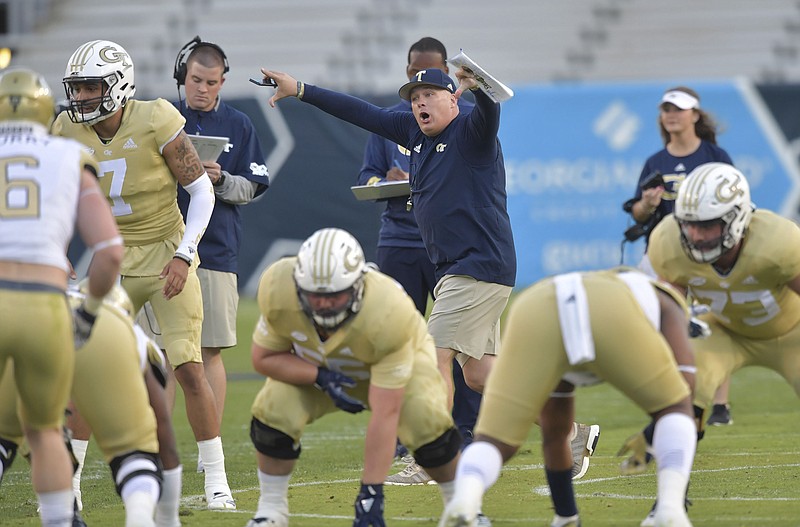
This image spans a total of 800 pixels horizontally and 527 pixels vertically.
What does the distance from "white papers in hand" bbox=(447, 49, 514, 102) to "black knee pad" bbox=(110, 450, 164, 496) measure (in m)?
2.21

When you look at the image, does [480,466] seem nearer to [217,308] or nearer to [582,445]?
[582,445]

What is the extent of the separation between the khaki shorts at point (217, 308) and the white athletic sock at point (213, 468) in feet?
3.10

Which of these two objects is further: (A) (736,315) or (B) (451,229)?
Answer: (B) (451,229)

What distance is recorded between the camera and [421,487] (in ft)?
19.6

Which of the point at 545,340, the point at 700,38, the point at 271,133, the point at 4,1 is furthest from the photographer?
the point at 4,1

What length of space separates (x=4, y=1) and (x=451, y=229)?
15082 mm

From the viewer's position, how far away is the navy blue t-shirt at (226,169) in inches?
263

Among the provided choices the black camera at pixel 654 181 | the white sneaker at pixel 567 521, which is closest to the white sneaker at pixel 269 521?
the white sneaker at pixel 567 521

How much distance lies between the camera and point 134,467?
13.6ft

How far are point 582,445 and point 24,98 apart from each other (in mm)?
3147

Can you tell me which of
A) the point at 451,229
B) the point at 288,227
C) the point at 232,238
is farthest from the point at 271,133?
the point at 451,229

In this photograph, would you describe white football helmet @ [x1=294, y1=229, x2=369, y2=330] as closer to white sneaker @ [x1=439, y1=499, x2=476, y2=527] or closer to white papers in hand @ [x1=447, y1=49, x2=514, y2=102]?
white sneaker @ [x1=439, y1=499, x2=476, y2=527]

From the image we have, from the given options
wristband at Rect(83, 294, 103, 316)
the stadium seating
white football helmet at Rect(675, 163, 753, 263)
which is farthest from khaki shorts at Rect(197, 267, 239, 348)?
the stadium seating

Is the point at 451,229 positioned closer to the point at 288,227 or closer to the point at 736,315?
the point at 736,315
